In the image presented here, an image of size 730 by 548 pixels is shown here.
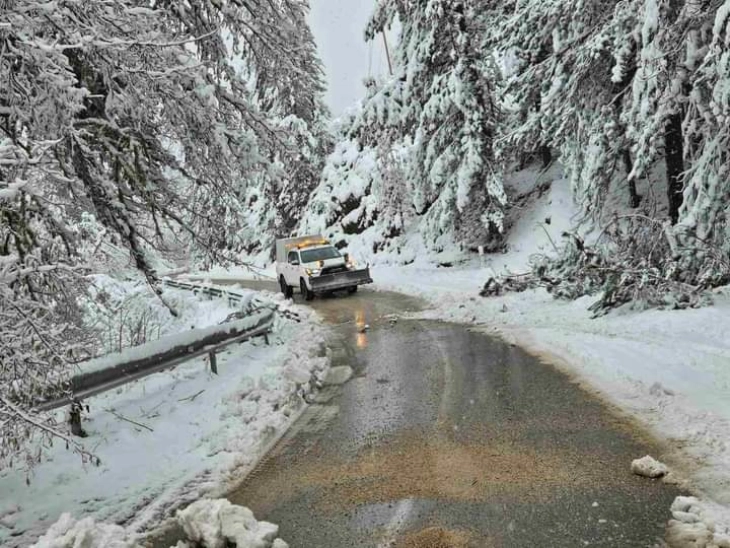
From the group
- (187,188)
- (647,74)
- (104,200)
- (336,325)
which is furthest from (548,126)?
(104,200)

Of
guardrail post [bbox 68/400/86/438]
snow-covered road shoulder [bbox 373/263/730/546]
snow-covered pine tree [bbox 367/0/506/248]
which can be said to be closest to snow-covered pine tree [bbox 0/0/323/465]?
guardrail post [bbox 68/400/86/438]

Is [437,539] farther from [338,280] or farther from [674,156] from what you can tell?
[338,280]

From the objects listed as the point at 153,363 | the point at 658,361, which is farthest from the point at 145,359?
the point at 658,361

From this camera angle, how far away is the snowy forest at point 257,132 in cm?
429

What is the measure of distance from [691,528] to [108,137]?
6.00 meters

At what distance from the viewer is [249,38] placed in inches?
359

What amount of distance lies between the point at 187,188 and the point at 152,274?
1.37m

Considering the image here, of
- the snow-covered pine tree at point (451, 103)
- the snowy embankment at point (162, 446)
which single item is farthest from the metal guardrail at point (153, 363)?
the snow-covered pine tree at point (451, 103)

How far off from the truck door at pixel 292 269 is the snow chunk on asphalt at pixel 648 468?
58.8 ft

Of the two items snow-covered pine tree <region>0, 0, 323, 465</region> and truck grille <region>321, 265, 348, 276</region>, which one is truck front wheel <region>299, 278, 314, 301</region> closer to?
truck grille <region>321, 265, 348, 276</region>

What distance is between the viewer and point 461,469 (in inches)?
212

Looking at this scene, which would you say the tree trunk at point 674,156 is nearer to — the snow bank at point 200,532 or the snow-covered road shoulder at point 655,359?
the snow-covered road shoulder at point 655,359

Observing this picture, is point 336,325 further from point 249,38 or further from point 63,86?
point 63,86

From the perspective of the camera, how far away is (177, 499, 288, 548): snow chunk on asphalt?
13.7 ft
